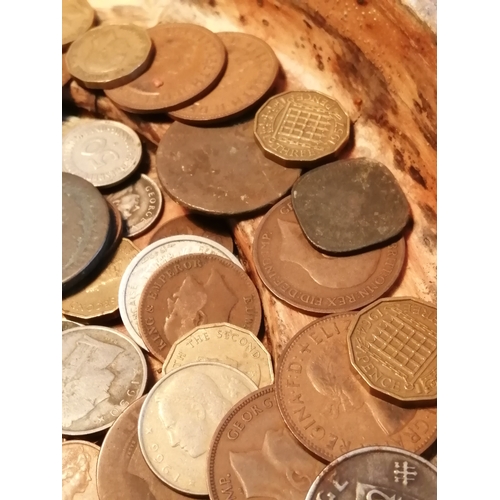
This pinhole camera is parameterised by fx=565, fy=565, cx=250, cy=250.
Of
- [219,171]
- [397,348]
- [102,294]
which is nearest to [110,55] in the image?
[219,171]

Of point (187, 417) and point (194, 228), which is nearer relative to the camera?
point (187, 417)

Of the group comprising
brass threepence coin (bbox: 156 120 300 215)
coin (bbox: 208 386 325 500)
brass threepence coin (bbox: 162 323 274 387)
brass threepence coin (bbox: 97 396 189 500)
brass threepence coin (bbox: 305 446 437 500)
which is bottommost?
brass threepence coin (bbox: 97 396 189 500)

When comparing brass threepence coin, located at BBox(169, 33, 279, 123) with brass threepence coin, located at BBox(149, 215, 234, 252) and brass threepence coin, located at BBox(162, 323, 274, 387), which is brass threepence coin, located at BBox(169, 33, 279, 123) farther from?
brass threepence coin, located at BBox(162, 323, 274, 387)

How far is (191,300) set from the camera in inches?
67.5

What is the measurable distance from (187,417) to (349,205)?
76 centimetres

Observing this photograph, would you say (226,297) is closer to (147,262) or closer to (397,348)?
(147,262)

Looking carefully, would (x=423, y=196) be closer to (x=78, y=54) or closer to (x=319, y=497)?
(x=319, y=497)

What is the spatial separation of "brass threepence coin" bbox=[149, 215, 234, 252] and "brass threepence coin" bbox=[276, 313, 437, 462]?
2.14ft

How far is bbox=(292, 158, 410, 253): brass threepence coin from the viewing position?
1633mm

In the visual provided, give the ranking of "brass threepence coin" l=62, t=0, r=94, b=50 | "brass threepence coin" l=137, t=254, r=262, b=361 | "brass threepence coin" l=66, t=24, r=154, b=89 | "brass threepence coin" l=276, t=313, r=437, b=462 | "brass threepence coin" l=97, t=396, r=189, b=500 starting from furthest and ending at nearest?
"brass threepence coin" l=62, t=0, r=94, b=50, "brass threepence coin" l=66, t=24, r=154, b=89, "brass threepence coin" l=137, t=254, r=262, b=361, "brass threepence coin" l=97, t=396, r=189, b=500, "brass threepence coin" l=276, t=313, r=437, b=462

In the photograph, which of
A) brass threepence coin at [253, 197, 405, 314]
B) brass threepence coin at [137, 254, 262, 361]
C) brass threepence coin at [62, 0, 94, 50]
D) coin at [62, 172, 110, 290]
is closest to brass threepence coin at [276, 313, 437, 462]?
brass threepence coin at [253, 197, 405, 314]

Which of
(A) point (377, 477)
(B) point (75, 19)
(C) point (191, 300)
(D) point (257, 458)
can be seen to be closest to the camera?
(A) point (377, 477)

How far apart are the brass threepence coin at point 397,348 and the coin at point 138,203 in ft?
3.10

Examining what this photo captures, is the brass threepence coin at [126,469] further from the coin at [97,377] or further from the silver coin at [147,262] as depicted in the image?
the silver coin at [147,262]
